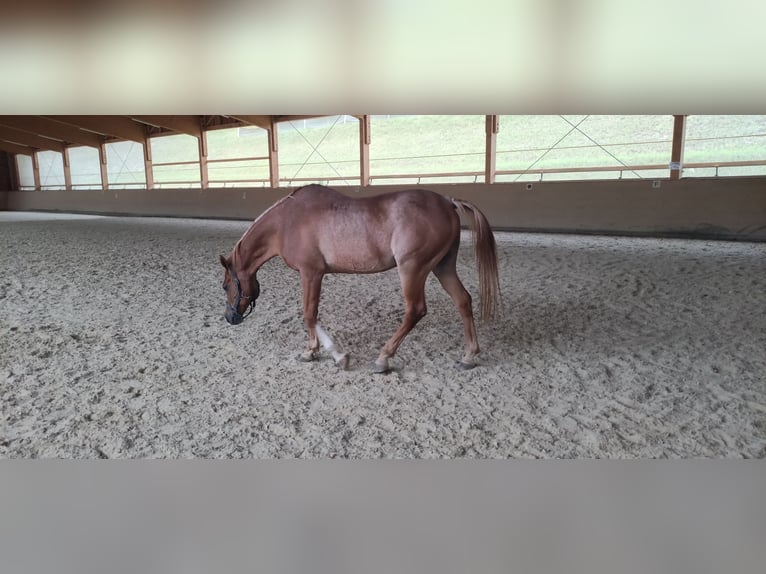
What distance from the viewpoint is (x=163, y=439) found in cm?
210

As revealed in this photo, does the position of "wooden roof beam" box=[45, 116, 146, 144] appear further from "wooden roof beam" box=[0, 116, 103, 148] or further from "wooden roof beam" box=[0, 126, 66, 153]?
"wooden roof beam" box=[0, 126, 66, 153]

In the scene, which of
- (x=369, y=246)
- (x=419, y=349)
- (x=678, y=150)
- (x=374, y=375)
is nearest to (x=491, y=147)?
(x=678, y=150)

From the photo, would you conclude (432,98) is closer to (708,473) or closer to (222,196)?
(708,473)

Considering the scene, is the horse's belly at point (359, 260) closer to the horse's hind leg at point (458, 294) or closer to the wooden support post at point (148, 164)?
the horse's hind leg at point (458, 294)

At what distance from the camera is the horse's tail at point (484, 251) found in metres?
2.63

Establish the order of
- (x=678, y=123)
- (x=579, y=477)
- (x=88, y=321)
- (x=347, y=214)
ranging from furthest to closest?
(x=678, y=123) < (x=88, y=321) < (x=347, y=214) < (x=579, y=477)

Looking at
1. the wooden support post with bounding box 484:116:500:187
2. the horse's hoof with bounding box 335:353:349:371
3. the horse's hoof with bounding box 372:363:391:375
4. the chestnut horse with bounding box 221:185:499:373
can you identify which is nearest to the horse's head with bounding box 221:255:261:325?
the chestnut horse with bounding box 221:185:499:373

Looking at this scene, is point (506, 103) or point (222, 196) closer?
point (506, 103)

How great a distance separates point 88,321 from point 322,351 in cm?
185

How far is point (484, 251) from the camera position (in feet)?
8.68

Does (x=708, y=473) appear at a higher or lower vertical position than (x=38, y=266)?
higher

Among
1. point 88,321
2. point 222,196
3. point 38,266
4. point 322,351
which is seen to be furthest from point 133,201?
point 322,351

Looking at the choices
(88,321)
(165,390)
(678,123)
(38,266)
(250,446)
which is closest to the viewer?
(250,446)

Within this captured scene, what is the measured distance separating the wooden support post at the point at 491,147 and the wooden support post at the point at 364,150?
9.84ft
